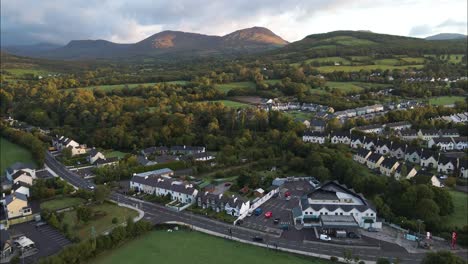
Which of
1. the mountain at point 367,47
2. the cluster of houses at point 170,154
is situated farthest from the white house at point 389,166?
the mountain at point 367,47

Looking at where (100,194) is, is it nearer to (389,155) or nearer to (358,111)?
(389,155)

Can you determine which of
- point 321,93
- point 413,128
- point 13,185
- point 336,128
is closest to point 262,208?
point 13,185

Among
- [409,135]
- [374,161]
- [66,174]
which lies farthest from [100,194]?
[409,135]

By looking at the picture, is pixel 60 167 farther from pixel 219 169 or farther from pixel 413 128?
pixel 413 128

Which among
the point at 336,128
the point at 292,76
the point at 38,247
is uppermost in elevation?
the point at 292,76

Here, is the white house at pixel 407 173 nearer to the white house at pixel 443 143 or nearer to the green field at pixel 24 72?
the white house at pixel 443 143

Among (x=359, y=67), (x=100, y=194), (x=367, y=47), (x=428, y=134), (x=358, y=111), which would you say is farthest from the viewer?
(x=367, y=47)
